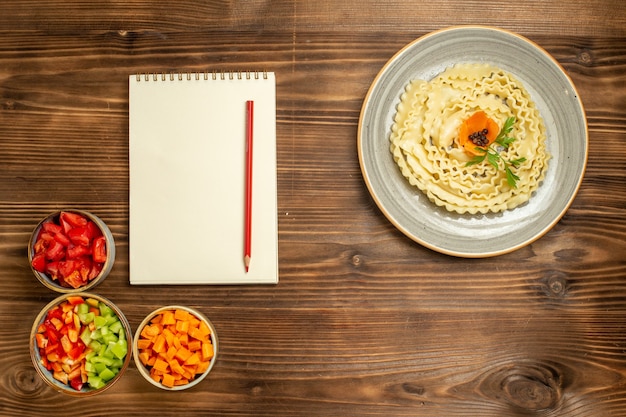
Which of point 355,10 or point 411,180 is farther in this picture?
point 355,10

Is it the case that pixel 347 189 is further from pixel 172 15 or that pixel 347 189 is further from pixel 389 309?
pixel 172 15

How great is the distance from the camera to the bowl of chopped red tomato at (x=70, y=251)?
152 centimetres

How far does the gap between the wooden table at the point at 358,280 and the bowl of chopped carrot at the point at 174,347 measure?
0.10 metres

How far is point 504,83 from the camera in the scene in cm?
160

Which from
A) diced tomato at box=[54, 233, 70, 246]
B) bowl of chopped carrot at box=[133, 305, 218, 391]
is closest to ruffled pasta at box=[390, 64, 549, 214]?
bowl of chopped carrot at box=[133, 305, 218, 391]

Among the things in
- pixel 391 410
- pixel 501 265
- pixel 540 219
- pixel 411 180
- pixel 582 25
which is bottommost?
pixel 391 410

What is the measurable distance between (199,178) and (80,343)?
57 centimetres

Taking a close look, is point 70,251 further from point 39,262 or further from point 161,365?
point 161,365

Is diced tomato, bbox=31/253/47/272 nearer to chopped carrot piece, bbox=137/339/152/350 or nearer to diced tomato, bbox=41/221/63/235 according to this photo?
diced tomato, bbox=41/221/63/235

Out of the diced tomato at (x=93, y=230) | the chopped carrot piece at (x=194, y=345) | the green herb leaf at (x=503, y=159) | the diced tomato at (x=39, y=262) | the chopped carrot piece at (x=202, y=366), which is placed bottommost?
the chopped carrot piece at (x=202, y=366)

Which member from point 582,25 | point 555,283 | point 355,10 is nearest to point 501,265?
point 555,283

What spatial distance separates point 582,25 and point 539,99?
30 centimetres

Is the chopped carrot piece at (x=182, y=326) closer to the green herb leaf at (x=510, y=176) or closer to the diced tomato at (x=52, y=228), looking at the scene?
the diced tomato at (x=52, y=228)

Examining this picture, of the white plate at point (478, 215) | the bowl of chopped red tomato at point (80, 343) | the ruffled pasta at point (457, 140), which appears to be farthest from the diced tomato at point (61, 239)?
the ruffled pasta at point (457, 140)
